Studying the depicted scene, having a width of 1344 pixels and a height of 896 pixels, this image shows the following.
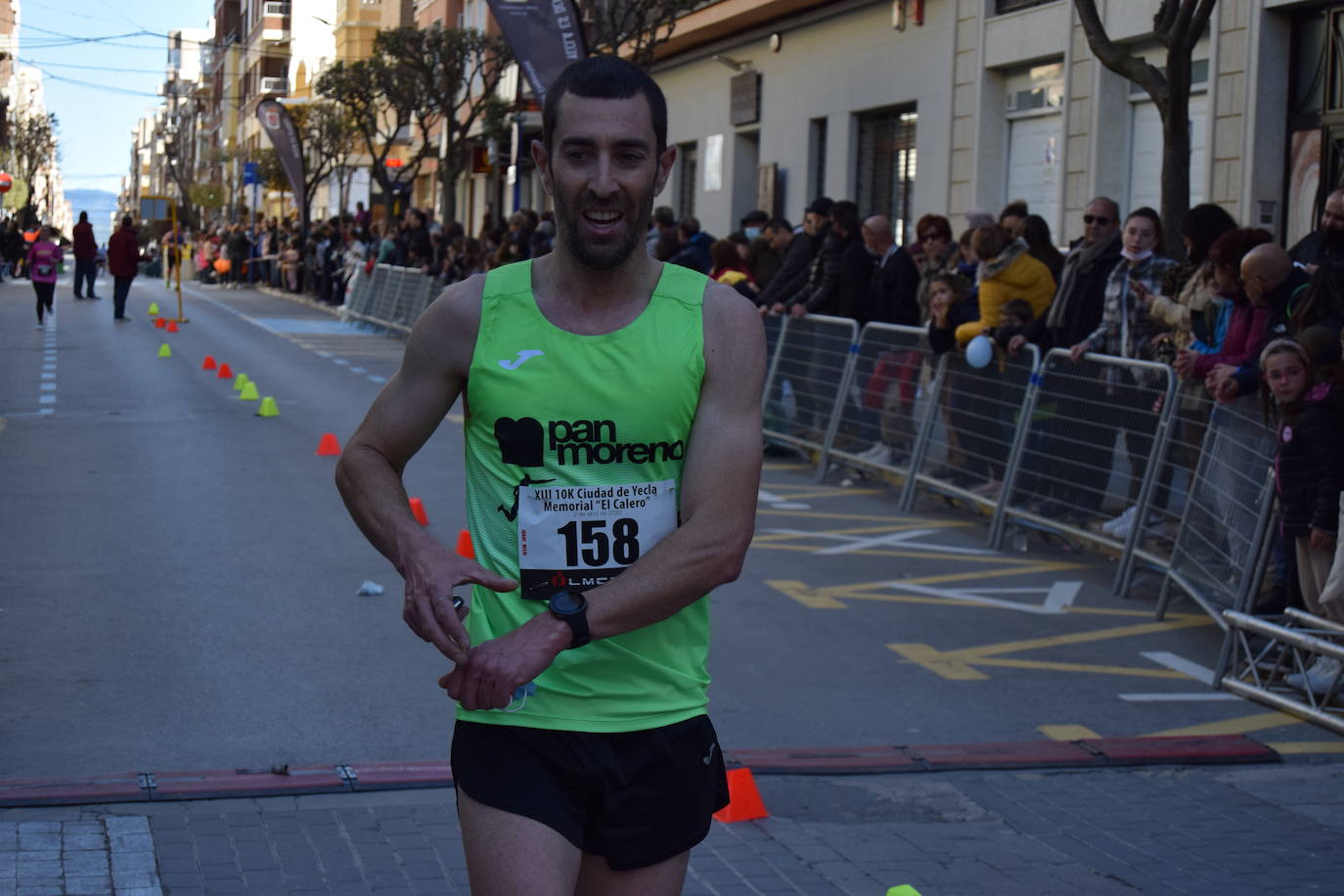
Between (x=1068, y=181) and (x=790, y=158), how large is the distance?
8.87 meters

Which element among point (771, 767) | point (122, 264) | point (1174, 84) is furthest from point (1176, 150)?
point (122, 264)

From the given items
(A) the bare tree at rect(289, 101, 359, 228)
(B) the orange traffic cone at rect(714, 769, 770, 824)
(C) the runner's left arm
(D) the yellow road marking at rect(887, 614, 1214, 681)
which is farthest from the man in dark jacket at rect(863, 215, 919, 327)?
(A) the bare tree at rect(289, 101, 359, 228)

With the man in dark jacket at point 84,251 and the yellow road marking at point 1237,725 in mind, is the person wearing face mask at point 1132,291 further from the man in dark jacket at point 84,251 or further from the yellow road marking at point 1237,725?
the man in dark jacket at point 84,251

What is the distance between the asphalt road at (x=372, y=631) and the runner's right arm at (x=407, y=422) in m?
3.24

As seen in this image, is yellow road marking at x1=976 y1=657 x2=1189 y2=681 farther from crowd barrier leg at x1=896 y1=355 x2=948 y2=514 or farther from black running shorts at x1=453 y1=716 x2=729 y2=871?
black running shorts at x1=453 y1=716 x2=729 y2=871

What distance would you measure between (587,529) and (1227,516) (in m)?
6.24

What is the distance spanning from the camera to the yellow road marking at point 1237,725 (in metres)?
6.94

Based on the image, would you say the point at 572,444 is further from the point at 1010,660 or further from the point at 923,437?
the point at 923,437

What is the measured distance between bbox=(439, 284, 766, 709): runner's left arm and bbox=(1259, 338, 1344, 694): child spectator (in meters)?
5.05

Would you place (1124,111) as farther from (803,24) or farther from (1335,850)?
(1335,850)

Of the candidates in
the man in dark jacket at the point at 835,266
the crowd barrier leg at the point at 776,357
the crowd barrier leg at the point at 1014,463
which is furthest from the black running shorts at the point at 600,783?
the crowd barrier leg at the point at 776,357

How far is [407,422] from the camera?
10.1ft

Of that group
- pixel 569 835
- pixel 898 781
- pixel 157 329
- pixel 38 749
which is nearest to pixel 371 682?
pixel 38 749

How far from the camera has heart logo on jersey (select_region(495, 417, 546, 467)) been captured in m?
2.93
